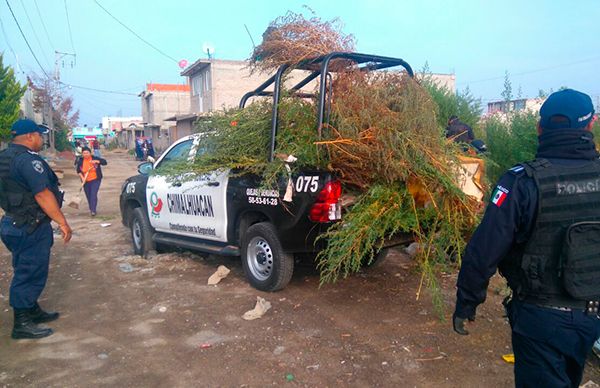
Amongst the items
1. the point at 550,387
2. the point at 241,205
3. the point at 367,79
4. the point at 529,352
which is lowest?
the point at 550,387

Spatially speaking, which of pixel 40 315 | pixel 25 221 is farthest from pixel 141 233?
pixel 25 221

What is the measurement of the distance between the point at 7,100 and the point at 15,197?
2064 centimetres

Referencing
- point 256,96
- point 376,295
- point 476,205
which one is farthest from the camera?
point 256,96

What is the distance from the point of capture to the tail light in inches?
167

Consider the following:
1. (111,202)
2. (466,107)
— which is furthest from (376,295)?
(111,202)

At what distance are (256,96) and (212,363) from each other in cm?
364

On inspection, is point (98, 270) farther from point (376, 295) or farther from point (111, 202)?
point (111, 202)

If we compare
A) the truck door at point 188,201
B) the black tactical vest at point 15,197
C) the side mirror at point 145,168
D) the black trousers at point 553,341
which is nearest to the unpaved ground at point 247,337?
the truck door at point 188,201

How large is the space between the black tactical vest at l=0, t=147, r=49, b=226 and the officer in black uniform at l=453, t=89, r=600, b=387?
3.78 meters

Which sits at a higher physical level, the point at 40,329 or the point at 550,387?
the point at 550,387

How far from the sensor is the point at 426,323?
430cm

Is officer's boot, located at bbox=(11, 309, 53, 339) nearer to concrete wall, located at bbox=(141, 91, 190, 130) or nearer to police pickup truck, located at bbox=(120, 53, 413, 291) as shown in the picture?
police pickup truck, located at bbox=(120, 53, 413, 291)

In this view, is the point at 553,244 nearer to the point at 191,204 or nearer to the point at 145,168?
the point at 191,204

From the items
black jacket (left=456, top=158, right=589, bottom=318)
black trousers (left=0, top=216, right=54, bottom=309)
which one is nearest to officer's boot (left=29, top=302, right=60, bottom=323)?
black trousers (left=0, top=216, right=54, bottom=309)
